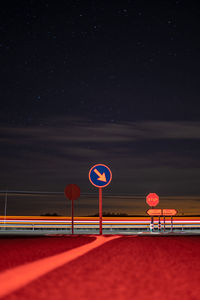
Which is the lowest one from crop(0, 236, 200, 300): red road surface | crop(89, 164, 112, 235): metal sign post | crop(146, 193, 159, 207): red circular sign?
crop(0, 236, 200, 300): red road surface

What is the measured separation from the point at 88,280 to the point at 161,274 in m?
1.09

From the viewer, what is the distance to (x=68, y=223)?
46.8 meters

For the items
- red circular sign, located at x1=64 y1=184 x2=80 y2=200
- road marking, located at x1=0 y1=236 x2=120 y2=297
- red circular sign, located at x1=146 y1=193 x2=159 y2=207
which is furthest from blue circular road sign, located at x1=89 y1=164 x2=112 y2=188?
red circular sign, located at x1=146 y1=193 x2=159 y2=207

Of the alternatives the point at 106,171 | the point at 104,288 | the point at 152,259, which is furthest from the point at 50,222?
the point at 104,288

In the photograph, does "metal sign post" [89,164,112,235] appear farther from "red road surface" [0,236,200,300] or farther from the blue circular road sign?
"red road surface" [0,236,200,300]

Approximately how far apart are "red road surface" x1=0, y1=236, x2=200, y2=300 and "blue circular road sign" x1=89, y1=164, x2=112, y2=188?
9765 mm

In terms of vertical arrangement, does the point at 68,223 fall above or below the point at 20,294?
above

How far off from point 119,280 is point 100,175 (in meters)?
12.5

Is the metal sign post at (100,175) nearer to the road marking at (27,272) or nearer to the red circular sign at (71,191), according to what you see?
the red circular sign at (71,191)

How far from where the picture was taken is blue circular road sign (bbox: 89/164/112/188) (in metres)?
17.9

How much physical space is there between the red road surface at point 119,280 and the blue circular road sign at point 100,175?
32.0 feet

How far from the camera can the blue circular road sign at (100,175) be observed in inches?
704

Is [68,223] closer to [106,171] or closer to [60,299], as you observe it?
[106,171]

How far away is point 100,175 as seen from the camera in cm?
1795
